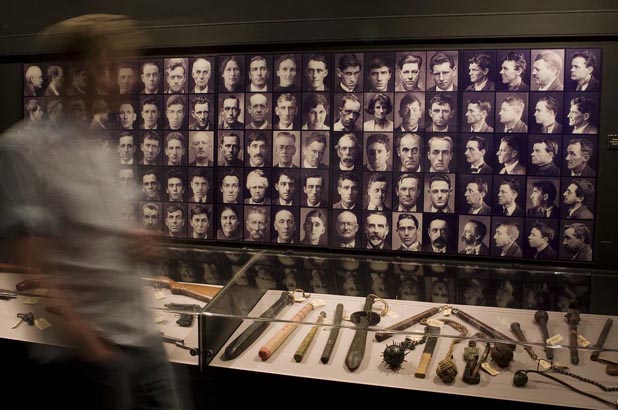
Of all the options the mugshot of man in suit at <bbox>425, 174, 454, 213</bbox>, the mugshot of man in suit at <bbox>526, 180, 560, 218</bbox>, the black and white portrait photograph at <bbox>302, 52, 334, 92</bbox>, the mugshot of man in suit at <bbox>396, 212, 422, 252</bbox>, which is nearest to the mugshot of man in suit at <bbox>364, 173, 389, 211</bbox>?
the mugshot of man in suit at <bbox>396, 212, 422, 252</bbox>

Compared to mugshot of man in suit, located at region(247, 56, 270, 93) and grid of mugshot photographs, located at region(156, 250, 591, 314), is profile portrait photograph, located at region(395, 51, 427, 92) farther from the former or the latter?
grid of mugshot photographs, located at region(156, 250, 591, 314)

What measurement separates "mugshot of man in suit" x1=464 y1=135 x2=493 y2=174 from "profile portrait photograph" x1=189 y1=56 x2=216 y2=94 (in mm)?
1760

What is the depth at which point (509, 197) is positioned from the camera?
3.70 meters

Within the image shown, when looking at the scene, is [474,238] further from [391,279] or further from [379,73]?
[379,73]

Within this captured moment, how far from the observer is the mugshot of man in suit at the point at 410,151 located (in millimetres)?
3777

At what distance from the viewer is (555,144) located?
3600 millimetres

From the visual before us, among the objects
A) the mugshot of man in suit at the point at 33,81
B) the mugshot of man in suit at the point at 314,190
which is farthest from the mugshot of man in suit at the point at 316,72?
the mugshot of man in suit at the point at 33,81

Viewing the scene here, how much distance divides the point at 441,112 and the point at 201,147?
1.65 meters

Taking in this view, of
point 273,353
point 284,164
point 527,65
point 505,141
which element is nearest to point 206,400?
point 273,353

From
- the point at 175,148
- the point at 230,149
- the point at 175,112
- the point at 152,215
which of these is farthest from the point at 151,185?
the point at 230,149

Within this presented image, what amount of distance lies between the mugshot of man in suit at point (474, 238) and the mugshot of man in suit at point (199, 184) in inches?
69.4

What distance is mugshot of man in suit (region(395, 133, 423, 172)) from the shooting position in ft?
12.4

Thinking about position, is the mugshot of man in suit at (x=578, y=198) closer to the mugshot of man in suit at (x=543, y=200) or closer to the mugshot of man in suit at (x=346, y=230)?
the mugshot of man in suit at (x=543, y=200)

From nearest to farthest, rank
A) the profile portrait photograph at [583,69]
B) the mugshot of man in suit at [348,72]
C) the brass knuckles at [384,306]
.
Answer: the brass knuckles at [384,306] < the profile portrait photograph at [583,69] < the mugshot of man in suit at [348,72]
